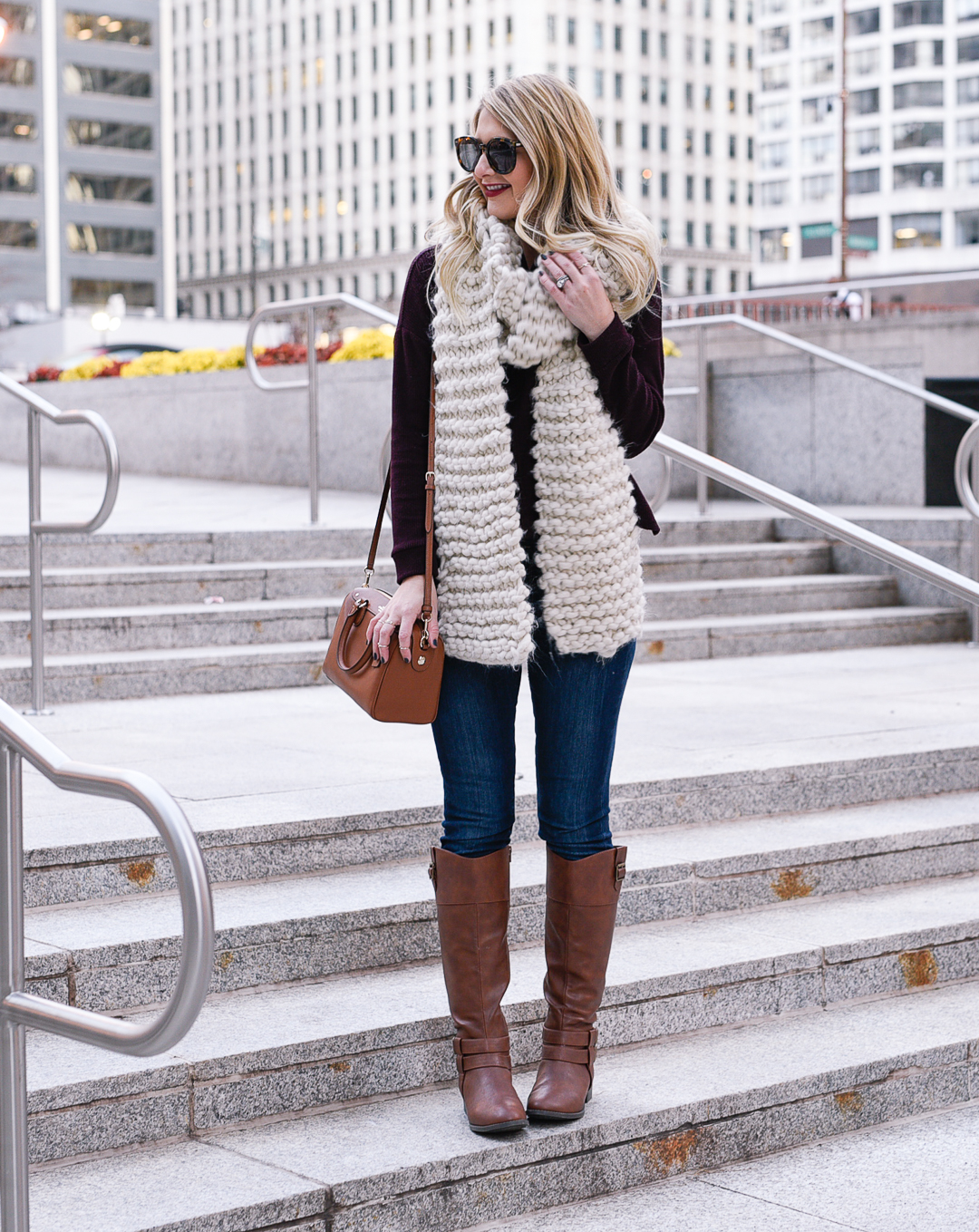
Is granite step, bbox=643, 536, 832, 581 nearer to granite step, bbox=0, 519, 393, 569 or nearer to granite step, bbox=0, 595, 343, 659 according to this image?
granite step, bbox=0, 519, 393, 569

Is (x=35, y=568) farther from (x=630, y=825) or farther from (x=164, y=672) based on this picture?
(x=630, y=825)

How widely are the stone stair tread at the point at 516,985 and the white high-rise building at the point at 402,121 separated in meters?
81.9

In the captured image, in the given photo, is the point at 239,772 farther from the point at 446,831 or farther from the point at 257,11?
the point at 257,11

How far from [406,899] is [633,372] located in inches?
53.7

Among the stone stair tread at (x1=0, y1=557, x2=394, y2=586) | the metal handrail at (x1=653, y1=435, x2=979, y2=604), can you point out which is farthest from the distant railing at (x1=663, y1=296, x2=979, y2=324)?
the metal handrail at (x1=653, y1=435, x2=979, y2=604)

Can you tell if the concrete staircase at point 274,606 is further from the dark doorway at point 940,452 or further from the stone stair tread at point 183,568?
the dark doorway at point 940,452

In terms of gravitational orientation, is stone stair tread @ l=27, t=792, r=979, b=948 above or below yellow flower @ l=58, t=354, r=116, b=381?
below

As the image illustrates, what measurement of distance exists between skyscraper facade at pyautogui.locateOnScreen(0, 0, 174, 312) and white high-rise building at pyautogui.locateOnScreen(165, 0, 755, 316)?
7567mm

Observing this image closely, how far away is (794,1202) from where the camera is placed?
305 cm

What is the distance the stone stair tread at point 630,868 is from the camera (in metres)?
3.41

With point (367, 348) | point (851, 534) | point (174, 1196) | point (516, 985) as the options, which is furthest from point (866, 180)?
point (174, 1196)

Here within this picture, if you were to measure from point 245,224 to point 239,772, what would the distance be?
4054 inches

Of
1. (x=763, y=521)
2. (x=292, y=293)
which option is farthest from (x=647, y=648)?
(x=292, y=293)

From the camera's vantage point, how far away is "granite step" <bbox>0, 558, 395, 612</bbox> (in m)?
6.37
